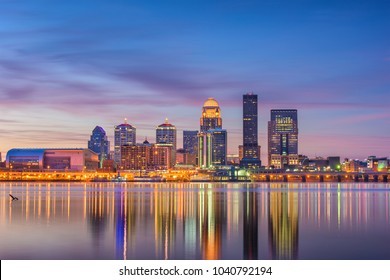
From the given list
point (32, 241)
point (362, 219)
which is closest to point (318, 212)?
point (362, 219)

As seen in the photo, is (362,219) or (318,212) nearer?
(362,219)

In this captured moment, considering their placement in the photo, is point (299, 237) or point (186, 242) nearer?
point (186, 242)

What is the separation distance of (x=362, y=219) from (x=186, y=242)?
21200 mm

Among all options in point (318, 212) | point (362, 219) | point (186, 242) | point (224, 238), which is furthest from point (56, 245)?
point (318, 212)

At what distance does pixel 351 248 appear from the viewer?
31297 mm

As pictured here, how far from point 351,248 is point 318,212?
26247mm

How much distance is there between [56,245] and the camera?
32031 millimetres

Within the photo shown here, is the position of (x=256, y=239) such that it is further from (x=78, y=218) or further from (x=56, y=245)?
(x=78, y=218)
